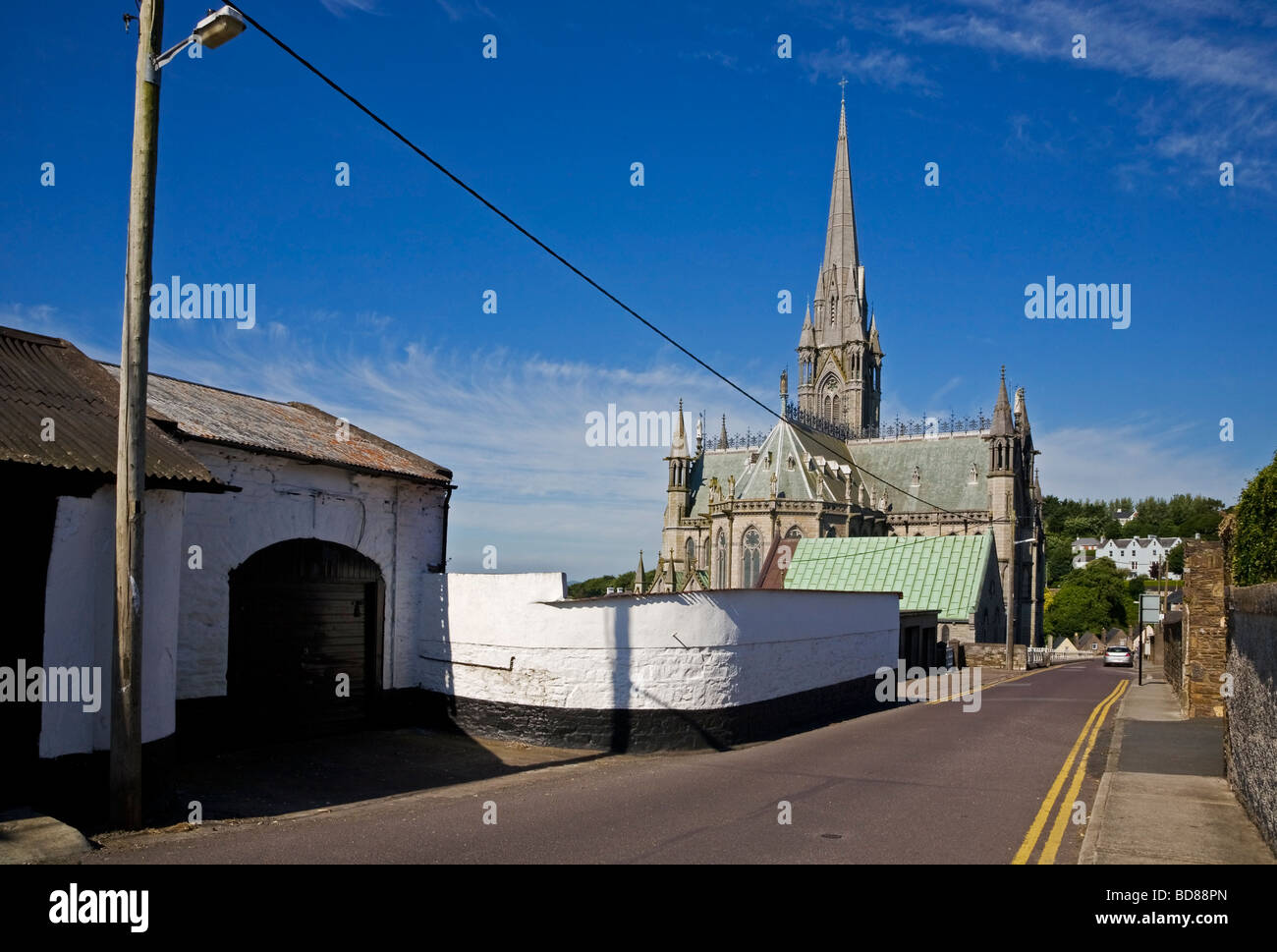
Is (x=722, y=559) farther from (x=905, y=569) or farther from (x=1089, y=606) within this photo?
(x=1089, y=606)

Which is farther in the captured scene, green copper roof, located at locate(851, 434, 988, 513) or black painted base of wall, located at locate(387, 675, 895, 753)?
green copper roof, located at locate(851, 434, 988, 513)

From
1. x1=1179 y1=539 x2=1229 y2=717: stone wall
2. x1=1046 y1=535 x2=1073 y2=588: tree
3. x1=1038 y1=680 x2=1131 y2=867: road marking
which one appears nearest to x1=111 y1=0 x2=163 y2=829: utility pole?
x1=1038 y1=680 x2=1131 y2=867: road marking

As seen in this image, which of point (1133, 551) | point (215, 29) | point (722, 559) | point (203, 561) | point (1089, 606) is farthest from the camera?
point (1133, 551)

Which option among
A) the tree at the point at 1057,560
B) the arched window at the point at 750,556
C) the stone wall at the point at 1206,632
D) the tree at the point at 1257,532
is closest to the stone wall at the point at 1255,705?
the tree at the point at 1257,532

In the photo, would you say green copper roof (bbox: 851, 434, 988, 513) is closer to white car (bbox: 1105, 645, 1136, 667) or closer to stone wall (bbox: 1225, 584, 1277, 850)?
white car (bbox: 1105, 645, 1136, 667)

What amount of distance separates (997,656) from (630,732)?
32.5 meters

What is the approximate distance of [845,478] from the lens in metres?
74.6

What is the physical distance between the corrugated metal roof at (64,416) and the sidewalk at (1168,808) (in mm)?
10657

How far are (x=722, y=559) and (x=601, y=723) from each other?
53836 mm

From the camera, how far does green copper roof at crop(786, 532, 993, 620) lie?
39.5 m

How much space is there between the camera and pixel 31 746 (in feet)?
30.9

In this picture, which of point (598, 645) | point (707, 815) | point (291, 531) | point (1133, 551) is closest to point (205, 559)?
point (291, 531)

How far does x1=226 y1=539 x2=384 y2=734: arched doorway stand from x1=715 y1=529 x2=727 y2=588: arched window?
173 feet

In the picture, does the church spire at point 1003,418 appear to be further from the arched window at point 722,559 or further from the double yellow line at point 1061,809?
the double yellow line at point 1061,809
